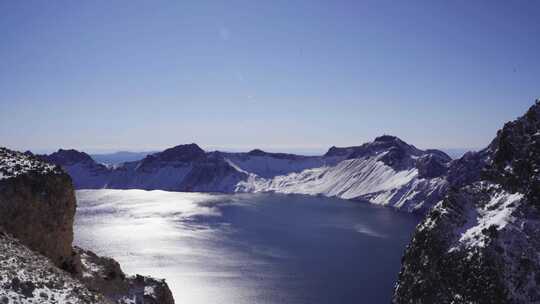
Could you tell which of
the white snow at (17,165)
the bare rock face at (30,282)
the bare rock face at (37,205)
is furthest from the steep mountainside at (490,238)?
the white snow at (17,165)

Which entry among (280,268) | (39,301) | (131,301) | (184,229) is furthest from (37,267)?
(184,229)

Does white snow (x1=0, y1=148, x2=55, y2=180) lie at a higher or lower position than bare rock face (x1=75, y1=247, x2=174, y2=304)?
higher

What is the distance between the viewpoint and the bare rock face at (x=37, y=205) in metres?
29.9

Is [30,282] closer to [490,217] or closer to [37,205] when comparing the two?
[37,205]

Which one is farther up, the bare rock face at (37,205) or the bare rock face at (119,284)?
the bare rock face at (37,205)

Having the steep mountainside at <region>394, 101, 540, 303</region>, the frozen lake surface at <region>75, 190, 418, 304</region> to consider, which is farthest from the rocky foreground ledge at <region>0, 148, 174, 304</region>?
the frozen lake surface at <region>75, 190, 418, 304</region>

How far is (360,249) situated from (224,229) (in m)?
62.3

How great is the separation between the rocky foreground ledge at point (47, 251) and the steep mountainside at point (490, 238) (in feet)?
74.2

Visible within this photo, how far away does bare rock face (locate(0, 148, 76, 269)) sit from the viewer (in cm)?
2994

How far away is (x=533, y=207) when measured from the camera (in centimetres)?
3741

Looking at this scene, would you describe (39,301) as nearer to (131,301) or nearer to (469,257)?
(131,301)

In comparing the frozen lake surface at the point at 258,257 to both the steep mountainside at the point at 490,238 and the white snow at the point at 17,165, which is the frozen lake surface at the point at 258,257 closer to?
the steep mountainside at the point at 490,238

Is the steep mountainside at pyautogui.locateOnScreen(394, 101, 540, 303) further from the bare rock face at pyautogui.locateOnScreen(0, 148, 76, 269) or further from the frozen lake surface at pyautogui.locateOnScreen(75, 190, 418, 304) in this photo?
the frozen lake surface at pyautogui.locateOnScreen(75, 190, 418, 304)

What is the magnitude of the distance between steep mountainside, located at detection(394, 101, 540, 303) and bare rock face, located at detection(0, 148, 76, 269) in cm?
2858
